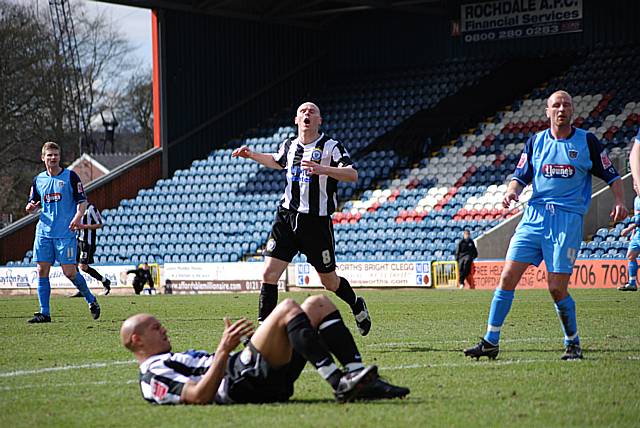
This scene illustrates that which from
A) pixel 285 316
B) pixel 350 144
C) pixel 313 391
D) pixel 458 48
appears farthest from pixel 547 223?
pixel 458 48

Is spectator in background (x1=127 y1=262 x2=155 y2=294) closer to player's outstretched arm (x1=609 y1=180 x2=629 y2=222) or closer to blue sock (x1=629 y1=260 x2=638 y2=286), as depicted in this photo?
blue sock (x1=629 y1=260 x2=638 y2=286)

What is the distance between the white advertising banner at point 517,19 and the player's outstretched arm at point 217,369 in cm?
3091

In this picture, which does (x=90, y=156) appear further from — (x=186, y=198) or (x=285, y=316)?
(x=285, y=316)

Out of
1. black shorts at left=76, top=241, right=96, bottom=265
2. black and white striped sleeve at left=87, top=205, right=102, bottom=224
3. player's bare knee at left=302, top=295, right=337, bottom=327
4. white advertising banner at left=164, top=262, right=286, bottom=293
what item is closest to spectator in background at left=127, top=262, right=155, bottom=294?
white advertising banner at left=164, top=262, right=286, bottom=293

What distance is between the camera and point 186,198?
3528 cm

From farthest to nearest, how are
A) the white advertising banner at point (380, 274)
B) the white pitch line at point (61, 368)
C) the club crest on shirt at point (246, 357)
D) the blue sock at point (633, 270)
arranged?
the white advertising banner at point (380, 274) → the blue sock at point (633, 270) → the white pitch line at point (61, 368) → the club crest on shirt at point (246, 357)

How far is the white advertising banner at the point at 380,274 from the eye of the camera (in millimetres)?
27344

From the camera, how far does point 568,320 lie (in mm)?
8969

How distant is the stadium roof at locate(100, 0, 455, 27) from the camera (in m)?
35.2


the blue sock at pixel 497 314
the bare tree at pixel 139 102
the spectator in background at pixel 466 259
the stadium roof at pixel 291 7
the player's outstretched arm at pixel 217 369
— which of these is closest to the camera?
the player's outstretched arm at pixel 217 369

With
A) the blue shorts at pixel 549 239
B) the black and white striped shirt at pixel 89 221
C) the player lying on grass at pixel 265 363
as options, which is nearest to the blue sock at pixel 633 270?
the black and white striped shirt at pixel 89 221

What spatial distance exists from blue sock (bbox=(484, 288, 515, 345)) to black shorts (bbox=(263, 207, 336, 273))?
2319 mm

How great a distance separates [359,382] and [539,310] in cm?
1013

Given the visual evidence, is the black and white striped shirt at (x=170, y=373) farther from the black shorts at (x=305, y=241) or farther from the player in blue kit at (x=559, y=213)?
the black shorts at (x=305, y=241)
